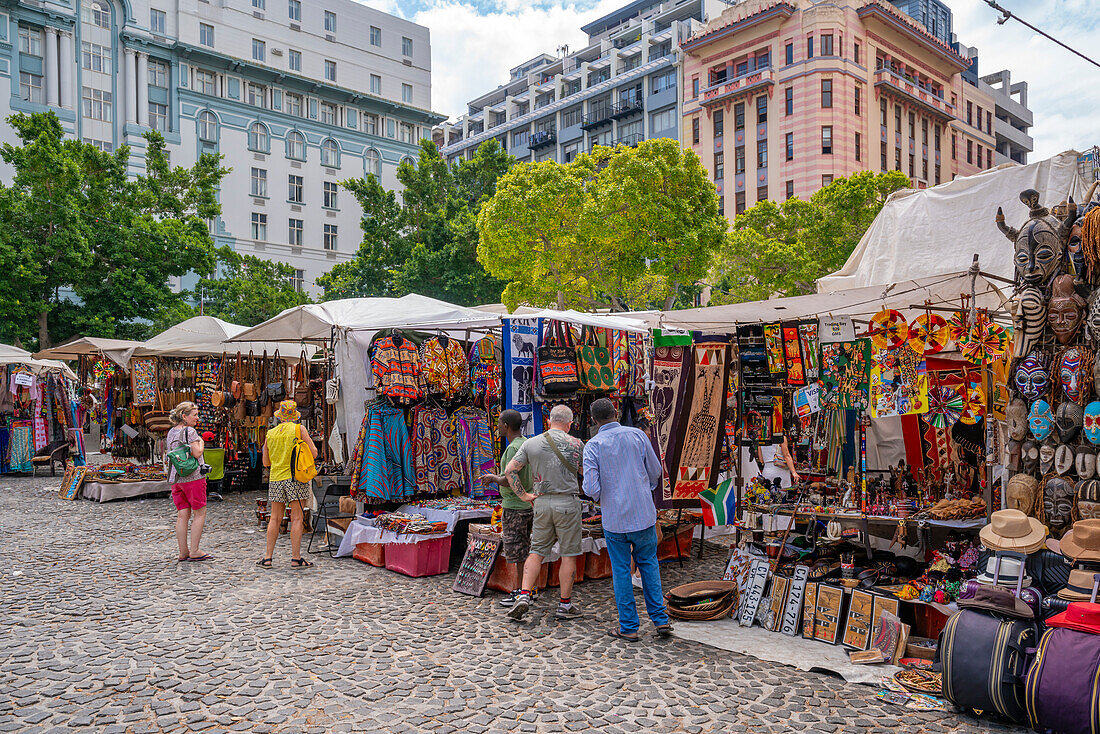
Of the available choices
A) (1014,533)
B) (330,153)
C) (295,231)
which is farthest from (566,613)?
(330,153)

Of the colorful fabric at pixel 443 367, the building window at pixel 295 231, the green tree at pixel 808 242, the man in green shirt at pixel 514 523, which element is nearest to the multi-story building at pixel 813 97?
the green tree at pixel 808 242

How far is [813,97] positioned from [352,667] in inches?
1460

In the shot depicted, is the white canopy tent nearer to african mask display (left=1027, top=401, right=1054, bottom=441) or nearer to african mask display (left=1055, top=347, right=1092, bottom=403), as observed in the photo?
african mask display (left=1055, top=347, right=1092, bottom=403)

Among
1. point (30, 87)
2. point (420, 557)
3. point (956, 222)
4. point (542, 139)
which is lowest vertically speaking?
point (420, 557)

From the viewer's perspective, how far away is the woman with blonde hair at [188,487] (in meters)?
7.43

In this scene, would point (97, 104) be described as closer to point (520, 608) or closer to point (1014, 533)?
point (520, 608)

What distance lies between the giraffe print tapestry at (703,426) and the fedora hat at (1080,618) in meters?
3.25

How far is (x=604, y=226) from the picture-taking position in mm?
18703

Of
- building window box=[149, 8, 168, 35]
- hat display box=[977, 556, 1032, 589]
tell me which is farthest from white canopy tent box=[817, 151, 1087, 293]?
building window box=[149, 8, 168, 35]

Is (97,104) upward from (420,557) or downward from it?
upward

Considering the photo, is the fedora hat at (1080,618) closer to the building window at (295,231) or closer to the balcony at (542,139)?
the building window at (295,231)

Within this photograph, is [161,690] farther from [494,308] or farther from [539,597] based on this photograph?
[494,308]

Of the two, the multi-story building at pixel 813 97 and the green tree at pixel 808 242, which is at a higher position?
the multi-story building at pixel 813 97

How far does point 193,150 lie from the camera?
37438 millimetres
